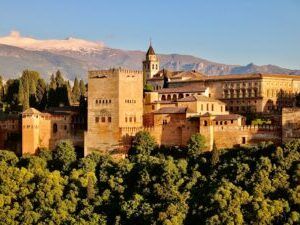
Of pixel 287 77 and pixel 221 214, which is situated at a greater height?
pixel 287 77

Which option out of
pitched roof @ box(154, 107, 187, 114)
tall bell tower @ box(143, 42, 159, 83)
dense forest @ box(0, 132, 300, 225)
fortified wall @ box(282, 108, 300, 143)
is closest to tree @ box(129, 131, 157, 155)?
dense forest @ box(0, 132, 300, 225)

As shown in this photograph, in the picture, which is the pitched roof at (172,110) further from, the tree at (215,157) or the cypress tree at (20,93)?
the cypress tree at (20,93)

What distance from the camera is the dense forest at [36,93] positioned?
57188mm

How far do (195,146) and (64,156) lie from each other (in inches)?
304

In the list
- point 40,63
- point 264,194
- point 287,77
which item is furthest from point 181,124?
point 40,63

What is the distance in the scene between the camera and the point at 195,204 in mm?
37594

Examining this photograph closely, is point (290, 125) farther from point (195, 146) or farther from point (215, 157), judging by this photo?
point (195, 146)

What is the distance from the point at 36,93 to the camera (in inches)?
2404

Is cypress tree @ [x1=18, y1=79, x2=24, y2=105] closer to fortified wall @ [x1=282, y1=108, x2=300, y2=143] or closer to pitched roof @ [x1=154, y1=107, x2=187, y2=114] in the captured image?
pitched roof @ [x1=154, y1=107, x2=187, y2=114]

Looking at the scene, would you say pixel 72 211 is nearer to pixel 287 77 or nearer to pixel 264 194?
pixel 264 194

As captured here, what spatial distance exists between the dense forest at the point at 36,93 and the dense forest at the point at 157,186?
1245 cm

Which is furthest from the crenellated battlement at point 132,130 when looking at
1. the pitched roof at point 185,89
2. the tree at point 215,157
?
the pitched roof at point 185,89

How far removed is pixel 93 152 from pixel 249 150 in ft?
30.1

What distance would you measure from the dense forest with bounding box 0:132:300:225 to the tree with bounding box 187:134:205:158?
54 millimetres
